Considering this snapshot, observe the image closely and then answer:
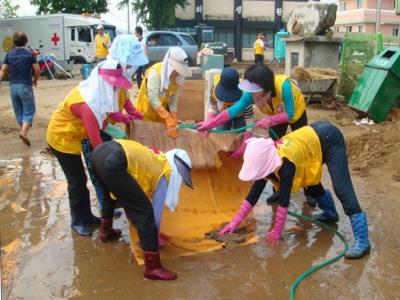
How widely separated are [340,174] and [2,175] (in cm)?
415

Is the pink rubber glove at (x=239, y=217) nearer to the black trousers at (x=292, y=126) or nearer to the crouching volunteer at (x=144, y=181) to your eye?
the crouching volunteer at (x=144, y=181)

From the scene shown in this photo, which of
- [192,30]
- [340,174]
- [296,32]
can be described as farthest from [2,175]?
[192,30]

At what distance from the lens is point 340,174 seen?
373cm

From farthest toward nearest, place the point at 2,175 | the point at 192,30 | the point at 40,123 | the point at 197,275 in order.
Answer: the point at 192,30 < the point at 40,123 < the point at 2,175 < the point at 197,275

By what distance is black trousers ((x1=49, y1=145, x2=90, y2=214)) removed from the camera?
3969 millimetres

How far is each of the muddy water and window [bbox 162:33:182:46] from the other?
49.5ft

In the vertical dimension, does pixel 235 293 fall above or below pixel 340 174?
below

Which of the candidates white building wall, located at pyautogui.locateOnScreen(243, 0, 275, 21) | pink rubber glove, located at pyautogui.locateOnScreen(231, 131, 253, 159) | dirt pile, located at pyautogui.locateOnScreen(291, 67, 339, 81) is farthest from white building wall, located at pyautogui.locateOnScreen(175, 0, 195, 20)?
pink rubber glove, located at pyautogui.locateOnScreen(231, 131, 253, 159)

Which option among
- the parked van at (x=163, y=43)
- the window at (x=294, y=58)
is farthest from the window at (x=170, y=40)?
the window at (x=294, y=58)

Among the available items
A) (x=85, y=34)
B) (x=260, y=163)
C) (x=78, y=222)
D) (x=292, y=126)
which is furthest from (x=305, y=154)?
(x=85, y=34)

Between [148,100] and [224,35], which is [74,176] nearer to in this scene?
[148,100]

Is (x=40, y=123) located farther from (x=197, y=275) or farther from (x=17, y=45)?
(x=197, y=275)

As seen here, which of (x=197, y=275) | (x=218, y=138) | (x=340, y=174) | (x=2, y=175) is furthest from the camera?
(x=2, y=175)

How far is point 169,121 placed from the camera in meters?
4.52
